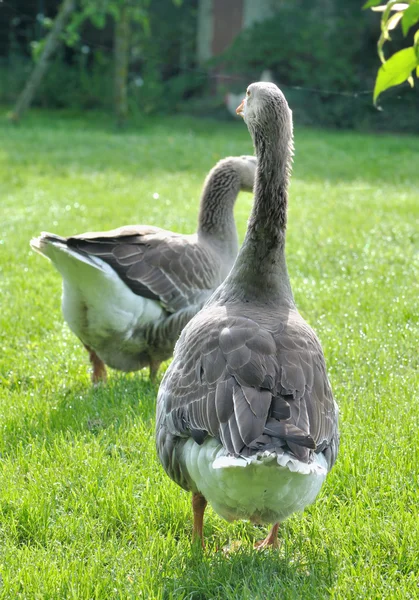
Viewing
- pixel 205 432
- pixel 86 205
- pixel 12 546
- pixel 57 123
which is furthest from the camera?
pixel 57 123

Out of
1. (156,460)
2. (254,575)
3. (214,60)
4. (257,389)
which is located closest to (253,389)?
(257,389)

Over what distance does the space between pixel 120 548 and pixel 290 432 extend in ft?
3.42

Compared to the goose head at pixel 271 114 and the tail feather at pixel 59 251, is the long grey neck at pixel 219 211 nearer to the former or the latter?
the tail feather at pixel 59 251

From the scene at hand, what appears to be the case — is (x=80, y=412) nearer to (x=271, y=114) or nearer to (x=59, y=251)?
(x=59, y=251)

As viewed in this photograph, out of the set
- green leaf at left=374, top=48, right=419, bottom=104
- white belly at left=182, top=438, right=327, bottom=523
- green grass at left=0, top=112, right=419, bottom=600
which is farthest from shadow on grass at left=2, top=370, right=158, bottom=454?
green leaf at left=374, top=48, right=419, bottom=104

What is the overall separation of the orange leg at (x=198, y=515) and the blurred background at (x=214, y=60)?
15.6m

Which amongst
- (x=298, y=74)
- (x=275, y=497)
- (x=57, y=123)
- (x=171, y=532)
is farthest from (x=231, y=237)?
(x=298, y=74)

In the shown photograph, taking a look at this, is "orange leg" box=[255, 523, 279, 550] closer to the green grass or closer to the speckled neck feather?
the green grass

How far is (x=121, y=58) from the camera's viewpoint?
56.6 ft

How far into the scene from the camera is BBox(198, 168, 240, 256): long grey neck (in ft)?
17.5

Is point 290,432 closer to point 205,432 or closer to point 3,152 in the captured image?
point 205,432

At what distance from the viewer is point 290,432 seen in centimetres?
244

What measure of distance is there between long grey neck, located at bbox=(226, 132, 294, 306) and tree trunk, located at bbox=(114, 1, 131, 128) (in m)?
14.6

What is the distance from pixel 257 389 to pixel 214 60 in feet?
63.5
